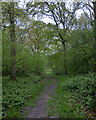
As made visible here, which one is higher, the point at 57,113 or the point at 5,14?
the point at 5,14

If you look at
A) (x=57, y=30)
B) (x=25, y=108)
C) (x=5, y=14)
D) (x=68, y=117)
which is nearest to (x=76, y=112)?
(x=68, y=117)

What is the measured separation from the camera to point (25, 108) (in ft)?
14.3

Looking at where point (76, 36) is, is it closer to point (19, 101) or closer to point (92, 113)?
point (92, 113)

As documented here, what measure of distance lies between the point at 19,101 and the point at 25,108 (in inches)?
21.4

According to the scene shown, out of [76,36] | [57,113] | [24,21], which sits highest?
[24,21]

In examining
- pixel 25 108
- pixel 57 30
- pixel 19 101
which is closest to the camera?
pixel 25 108

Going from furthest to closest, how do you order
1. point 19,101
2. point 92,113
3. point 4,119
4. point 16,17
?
point 16,17 < point 19,101 < point 92,113 < point 4,119

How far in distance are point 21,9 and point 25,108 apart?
21.2 feet

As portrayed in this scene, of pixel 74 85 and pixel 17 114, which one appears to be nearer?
pixel 17 114

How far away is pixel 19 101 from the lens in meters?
4.73

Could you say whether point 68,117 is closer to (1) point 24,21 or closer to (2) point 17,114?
(2) point 17,114

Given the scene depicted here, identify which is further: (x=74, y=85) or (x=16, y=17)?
(x=16, y=17)

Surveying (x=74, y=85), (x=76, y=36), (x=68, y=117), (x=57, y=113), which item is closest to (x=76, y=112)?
(x=68, y=117)

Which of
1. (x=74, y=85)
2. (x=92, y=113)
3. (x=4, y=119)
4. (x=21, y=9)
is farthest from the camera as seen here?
(x=21, y=9)
